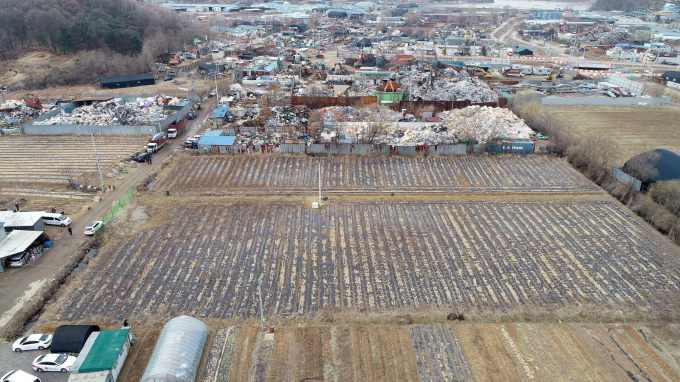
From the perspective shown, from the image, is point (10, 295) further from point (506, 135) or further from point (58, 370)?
point (506, 135)

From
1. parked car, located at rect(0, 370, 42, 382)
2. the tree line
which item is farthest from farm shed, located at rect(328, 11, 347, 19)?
parked car, located at rect(0, 370, 42, 382)

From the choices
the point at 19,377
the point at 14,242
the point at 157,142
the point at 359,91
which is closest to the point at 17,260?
the point at 14,242

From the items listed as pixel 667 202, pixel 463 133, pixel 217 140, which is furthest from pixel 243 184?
pixel 667 202

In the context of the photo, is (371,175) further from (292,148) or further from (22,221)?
(22,221)

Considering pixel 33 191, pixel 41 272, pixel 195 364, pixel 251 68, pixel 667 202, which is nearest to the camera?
pixel 195 364

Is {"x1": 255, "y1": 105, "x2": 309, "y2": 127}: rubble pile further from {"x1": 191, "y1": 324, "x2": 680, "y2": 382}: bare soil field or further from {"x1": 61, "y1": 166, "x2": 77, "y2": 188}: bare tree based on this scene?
A: {"x1": 191, "y1": 324, "x2": 680, "y2": 382}: bare soil field

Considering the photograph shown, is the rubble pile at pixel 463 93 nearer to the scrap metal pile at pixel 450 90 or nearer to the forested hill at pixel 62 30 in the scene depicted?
the scrap metal pile at pixel 450 90
